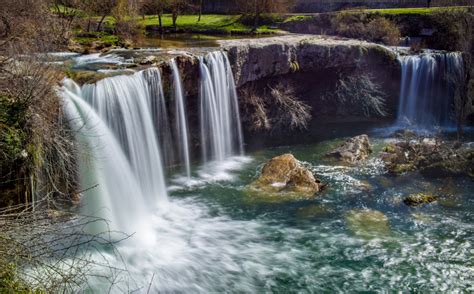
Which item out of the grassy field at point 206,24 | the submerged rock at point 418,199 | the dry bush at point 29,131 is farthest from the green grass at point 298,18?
the dry bush at point 29,131

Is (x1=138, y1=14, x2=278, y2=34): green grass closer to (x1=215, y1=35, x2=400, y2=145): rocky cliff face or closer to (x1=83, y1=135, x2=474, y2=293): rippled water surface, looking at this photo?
(x1=215, y1=35, x2=400, y2=145): rocky cliff face

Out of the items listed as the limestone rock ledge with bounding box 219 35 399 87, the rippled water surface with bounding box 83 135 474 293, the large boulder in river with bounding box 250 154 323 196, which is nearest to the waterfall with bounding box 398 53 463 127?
the limestone rock ledge with bounding box 219 35 399 87

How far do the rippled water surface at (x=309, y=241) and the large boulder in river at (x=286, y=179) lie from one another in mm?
530

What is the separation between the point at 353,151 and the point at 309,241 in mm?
7101

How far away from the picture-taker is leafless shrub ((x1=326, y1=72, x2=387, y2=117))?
23.0m

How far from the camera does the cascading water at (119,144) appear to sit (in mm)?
11906

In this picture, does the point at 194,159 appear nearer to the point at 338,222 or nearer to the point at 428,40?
the point at 338,222

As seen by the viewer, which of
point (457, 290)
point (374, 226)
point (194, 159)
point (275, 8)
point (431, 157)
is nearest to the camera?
point (457, 290)

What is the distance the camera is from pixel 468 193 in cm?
1483

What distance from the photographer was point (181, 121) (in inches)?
667

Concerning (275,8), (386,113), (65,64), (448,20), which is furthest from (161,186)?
(275,8)

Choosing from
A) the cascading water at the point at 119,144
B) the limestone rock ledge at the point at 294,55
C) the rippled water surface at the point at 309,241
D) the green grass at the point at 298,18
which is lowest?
the rippled water surface at the point at 309,241

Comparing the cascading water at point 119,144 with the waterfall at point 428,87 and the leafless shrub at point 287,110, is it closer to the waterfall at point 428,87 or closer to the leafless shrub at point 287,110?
the leafless shrub at point 287,110

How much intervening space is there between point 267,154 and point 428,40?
605 inches
